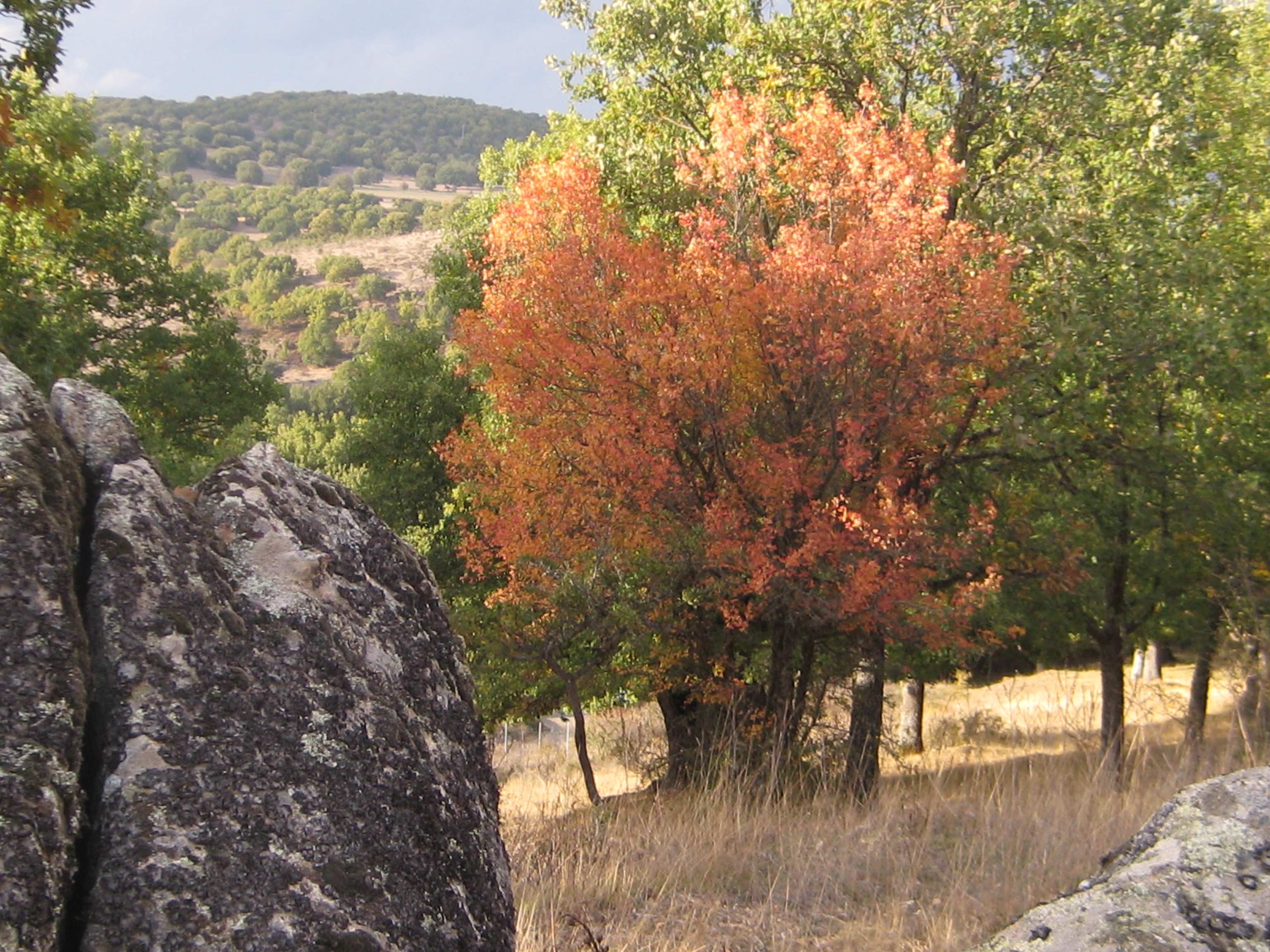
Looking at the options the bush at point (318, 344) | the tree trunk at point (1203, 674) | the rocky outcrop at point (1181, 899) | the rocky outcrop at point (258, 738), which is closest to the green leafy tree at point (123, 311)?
the rocky outcrop at point (258, 738)

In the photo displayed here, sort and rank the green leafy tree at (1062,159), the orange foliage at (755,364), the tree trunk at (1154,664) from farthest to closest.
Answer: the tree trunk at (1154,664) → the green leafy tree at (1062,159) → the orange foliage at (755,364)

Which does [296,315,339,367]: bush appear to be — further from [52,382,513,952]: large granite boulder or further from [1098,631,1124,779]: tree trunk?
[52,382,513,952]: large granite boulder

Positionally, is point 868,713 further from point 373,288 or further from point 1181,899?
point 373,288

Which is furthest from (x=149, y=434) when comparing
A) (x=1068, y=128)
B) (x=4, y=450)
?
(x=4, y=450)

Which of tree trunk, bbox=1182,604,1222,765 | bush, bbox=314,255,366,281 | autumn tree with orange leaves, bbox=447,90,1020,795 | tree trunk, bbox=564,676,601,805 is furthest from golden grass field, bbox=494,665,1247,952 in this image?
bush, bbox=314,255,366,281

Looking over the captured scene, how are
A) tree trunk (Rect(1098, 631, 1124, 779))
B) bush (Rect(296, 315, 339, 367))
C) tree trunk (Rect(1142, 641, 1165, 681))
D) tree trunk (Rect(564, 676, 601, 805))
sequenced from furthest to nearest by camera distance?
bush (Rect(296, 315, 339, 367)) → tree trunk (Rect(1142, 641, 1165, 681)) → tree trunk (Rect(1098, 631, 1124, 779)) → tree trunk (Rect(564, 676, 601, 805))

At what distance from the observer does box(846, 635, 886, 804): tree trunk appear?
13898 millimetres

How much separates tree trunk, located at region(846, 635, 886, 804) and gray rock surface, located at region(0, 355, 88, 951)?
12033mm

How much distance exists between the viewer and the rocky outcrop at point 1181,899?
2037 millimetres

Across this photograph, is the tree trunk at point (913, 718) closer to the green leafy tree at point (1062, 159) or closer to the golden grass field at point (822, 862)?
the green leafy tree at point (1062, 159)

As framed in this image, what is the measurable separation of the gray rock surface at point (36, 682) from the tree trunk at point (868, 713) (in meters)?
12.0

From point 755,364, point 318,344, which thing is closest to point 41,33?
point 755,364

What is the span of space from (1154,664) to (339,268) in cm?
16084

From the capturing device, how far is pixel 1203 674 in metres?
19.5
